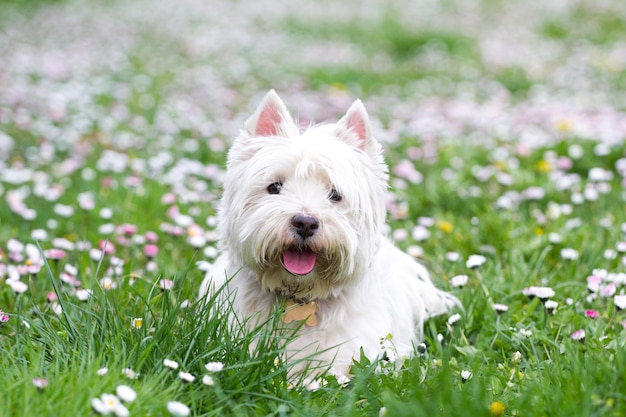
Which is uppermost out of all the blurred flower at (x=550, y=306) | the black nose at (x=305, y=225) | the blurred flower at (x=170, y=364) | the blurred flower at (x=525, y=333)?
the black nose at (x=305, y=225)

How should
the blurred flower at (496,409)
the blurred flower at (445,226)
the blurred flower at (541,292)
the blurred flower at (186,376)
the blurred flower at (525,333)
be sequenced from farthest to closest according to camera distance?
the blurred flower at (445,226)
the blurred flower at (541,292)
the blurred flower at (525,333)
the blurred flower at (186,376)
the blurred flower at (496,409)

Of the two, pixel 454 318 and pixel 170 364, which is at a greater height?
pixel 170 364

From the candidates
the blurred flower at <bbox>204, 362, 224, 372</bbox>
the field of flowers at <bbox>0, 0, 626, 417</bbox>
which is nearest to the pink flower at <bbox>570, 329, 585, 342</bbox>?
the field of flowers at <bbox>0, 0, 626, 417</bbox>

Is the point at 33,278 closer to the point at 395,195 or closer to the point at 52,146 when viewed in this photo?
the point at 395,195

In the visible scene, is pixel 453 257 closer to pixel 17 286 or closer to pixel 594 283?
pixel 594 283

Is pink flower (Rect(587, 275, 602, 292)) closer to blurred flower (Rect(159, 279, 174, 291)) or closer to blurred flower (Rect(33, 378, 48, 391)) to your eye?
blurred flower (Rect(159, 279, 174, 291))

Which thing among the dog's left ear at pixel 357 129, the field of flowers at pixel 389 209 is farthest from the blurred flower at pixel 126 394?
the dog's left ear at pixel 357 129

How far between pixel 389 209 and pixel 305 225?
8.43 feet

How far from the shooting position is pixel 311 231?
3.17 m

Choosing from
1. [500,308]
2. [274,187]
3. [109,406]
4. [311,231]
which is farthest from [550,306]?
[109,406]

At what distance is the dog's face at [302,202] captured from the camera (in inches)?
126

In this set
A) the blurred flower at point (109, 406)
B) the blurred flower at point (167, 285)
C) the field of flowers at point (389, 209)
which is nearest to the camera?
the blurred flower at point (109, 406)

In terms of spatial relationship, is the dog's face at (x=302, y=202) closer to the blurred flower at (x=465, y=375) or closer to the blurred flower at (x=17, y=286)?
the blurred flower at (x=465, y=375)

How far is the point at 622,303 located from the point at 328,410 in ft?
5.49
